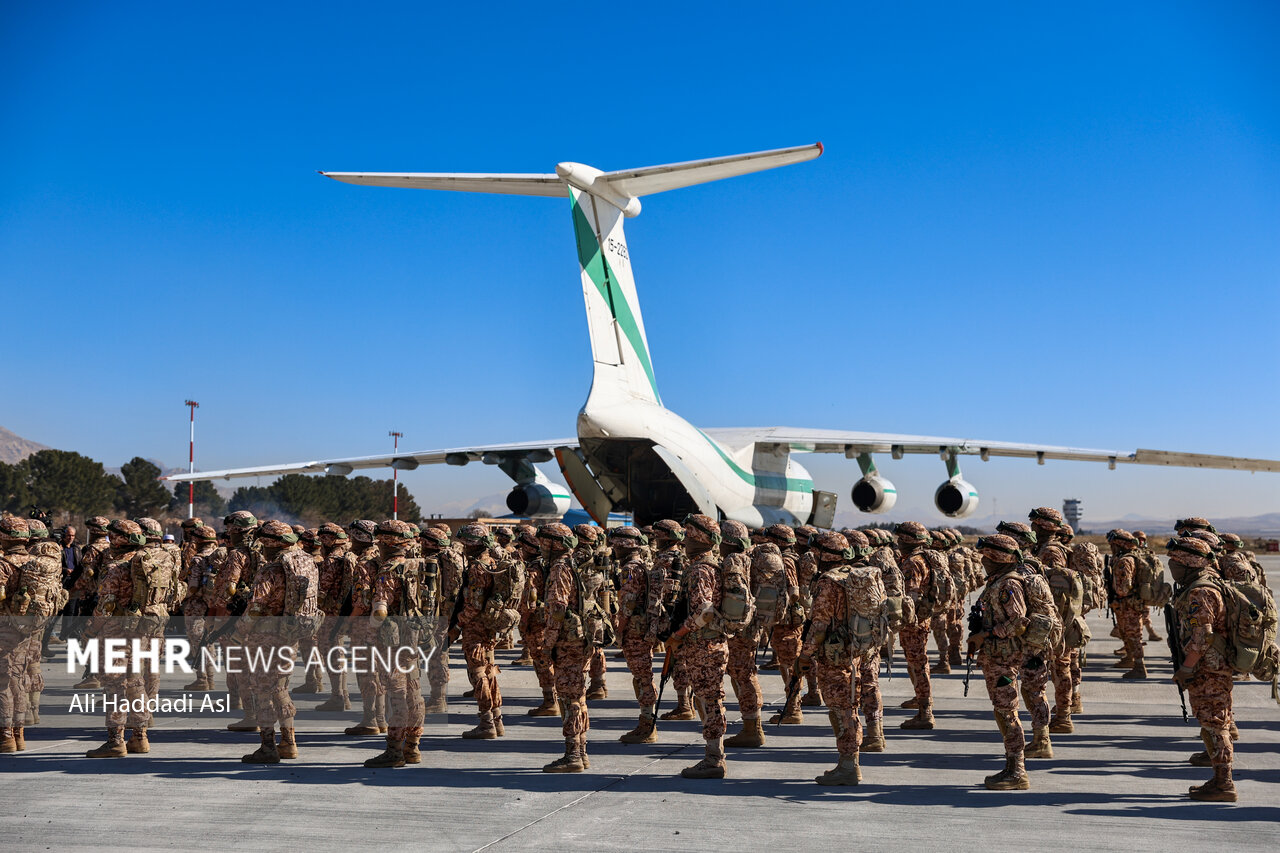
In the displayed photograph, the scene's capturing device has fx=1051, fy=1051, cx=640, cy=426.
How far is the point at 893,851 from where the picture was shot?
18.8 feet

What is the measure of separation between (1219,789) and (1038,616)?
1.53 m

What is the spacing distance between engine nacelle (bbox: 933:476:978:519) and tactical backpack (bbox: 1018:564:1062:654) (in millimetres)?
15151

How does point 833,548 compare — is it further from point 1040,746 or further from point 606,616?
point 1040,746

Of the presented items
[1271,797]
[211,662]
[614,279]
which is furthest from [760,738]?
[614,279]

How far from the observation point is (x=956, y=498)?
72.2 feet

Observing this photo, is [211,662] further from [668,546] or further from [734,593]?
[734,593]

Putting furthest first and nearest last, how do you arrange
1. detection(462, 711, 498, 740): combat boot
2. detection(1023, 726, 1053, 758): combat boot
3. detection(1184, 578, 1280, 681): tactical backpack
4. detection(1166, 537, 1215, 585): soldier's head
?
detection(462, 711, 498, 740): combat boot < detection(1023, 726, 1053, 758): combat boot < detection(1166, 537, 1215, 585): soldier's head < detection(1184, 578, 1280, 681): tactical backpack

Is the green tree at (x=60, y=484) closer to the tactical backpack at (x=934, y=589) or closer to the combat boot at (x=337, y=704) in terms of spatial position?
the combat boot at (x=337, y=704)

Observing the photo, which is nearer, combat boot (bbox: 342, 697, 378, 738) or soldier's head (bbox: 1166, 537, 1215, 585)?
soldier's head (bbox: 1166, 537, 1215, 585)

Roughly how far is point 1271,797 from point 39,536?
958cm

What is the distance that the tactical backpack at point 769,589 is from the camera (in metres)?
7.70

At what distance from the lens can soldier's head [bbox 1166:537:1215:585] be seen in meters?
7.05

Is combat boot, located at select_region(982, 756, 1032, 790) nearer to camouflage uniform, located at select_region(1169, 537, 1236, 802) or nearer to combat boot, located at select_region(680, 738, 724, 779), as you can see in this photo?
camouflage uniform, located at select_region(1169, 537, 1236, 802)

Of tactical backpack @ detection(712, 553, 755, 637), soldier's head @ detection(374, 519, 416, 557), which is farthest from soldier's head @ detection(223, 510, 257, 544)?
tactical backpack @ detection(712, 553, 755, 637)
